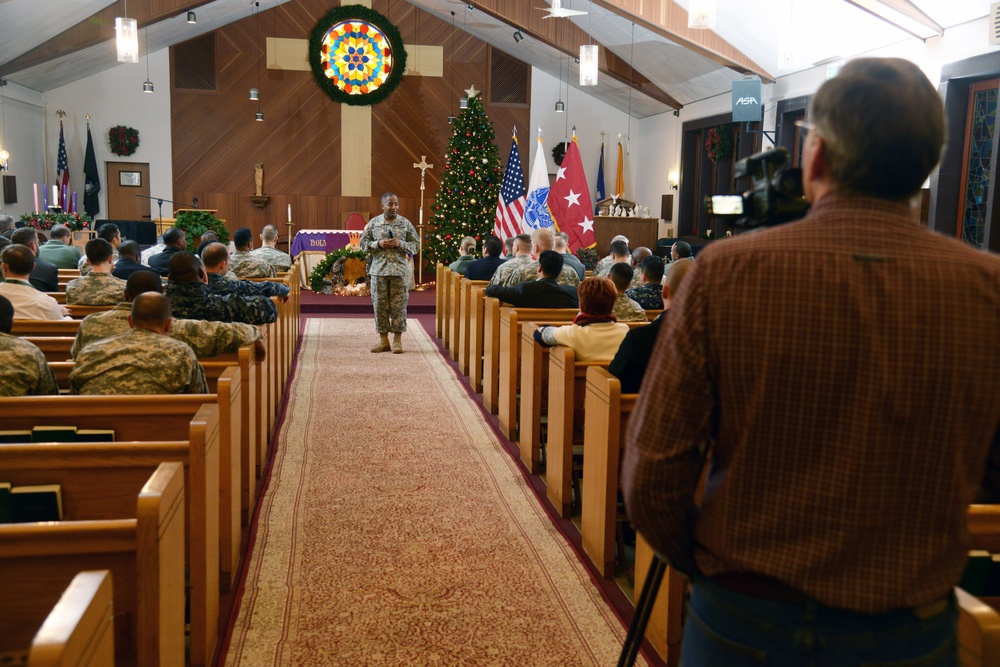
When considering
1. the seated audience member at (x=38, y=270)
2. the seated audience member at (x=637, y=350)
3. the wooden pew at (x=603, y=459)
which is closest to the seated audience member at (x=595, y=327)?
the wooden pew at (x=603, y=459)

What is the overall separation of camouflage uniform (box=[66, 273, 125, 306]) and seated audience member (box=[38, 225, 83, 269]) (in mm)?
2665

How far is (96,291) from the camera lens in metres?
5.01

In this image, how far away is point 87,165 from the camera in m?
14.1

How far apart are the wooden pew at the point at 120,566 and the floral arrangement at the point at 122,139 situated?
1391cm

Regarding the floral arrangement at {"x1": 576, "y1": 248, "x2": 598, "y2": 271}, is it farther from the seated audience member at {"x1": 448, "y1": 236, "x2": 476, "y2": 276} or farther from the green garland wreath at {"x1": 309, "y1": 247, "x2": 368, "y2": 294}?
the green garland wreath at {"x1": 309, "y1": 247, "x2": 368, "y2": 294}

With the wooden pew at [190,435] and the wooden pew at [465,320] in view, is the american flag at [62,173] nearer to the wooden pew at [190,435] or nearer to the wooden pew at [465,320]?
the wooden pew at [465,320]

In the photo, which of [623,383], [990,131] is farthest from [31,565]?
[990,131]

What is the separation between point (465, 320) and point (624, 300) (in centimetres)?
232

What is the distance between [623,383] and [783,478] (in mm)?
1987

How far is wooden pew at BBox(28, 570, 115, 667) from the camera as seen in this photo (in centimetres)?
116

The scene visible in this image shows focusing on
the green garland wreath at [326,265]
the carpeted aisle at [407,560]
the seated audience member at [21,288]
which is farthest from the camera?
the green garland wreath at [326,265]

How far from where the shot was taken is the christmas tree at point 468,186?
12.8 meters

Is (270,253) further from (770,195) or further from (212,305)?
(770,195)

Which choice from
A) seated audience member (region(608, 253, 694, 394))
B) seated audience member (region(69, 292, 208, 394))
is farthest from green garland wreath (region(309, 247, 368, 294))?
seated audience member (region(608, 253, 694, 394))
